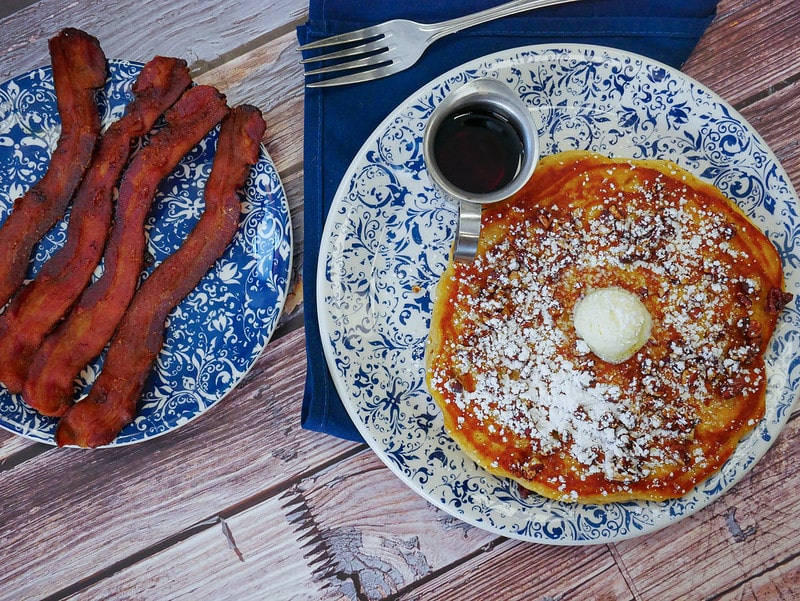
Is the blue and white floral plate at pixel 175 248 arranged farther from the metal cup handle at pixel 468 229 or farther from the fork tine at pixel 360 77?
the metal cup handle at pixel 468 229

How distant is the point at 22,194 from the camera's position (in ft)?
5.23

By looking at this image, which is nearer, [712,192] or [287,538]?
[712,192]

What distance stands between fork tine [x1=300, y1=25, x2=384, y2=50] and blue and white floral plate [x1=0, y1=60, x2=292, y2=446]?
0.31m

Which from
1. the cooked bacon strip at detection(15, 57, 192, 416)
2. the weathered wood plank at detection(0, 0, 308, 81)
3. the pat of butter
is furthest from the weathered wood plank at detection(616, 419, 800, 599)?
the weathered wood plank at detection(0, 0, 308, 81)

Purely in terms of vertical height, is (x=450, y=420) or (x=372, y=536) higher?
(x=450, y=420)

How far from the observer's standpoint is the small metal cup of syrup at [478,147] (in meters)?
1.34

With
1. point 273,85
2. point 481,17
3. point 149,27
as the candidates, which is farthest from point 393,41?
point 149,27

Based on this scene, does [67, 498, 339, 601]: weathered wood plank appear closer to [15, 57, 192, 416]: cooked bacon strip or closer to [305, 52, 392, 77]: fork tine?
[15, 57, 192, 416]: cooked bacon strip

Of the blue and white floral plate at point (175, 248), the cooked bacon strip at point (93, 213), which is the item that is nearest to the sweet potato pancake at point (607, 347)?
the blue and white floral plate at point (175, 248)

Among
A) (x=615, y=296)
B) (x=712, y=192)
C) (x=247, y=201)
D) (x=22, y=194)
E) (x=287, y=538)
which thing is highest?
(x=22, y=194)

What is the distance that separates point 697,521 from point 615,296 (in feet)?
2.32

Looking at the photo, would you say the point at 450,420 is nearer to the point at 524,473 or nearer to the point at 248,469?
the point at 524,473

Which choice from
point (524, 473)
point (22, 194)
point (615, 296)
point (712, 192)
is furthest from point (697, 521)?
point (22, 194)

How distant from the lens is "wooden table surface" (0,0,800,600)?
1.59m
